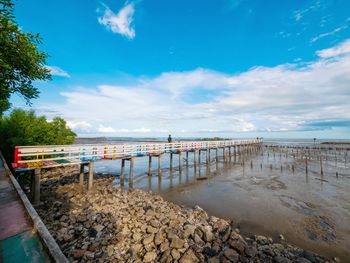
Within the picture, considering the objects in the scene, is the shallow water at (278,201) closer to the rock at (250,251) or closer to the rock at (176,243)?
the rock at (250,251)

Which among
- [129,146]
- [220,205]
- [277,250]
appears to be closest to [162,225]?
[277,250]

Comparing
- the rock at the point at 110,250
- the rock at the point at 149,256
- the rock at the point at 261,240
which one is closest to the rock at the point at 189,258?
the rock at the point at 149,256

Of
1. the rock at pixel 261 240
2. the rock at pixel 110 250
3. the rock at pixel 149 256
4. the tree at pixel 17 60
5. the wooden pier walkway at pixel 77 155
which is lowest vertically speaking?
the rock at pixel 261 240

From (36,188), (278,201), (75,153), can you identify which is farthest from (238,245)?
(75,153)

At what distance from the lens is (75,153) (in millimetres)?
11133

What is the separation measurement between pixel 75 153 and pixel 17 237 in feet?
25.8

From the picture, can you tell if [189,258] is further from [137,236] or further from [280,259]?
[280,259]

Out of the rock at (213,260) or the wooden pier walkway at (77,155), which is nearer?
the rock at (213,260)

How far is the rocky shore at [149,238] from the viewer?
16.9 feet

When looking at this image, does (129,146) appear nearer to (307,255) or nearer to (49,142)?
(49,142)

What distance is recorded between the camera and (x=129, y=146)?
45.6ft

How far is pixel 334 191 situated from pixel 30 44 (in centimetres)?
2038

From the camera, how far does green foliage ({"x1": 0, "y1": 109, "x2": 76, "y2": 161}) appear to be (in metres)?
13.8

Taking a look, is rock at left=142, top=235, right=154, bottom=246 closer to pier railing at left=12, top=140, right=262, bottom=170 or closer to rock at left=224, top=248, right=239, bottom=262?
rock at left=224, top=248, right=239, bottom=262
